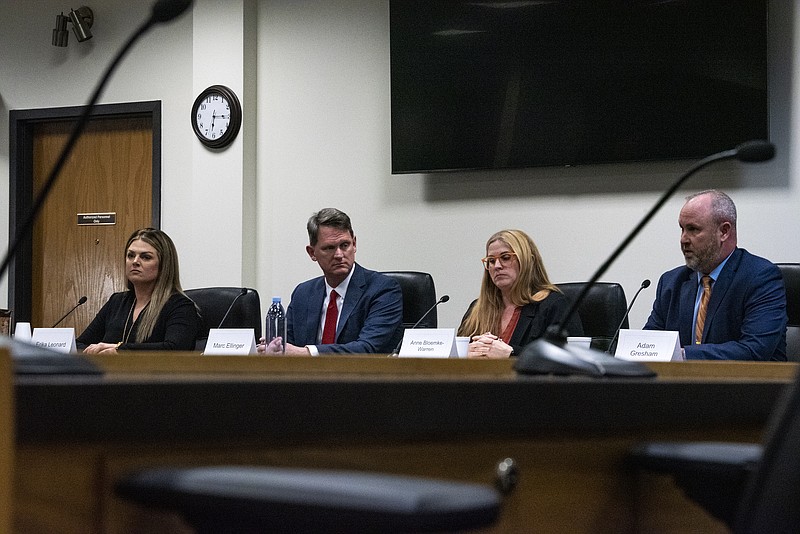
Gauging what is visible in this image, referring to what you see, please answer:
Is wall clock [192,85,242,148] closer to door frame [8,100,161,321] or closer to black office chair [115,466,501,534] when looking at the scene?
door frame [8,100,161,321]

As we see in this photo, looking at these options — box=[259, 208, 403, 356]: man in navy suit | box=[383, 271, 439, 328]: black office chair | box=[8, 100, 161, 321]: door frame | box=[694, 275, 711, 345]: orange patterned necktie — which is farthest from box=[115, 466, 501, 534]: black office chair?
box=[8, 100, 161, 321]: door frame

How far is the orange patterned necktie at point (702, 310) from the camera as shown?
3.93 metres

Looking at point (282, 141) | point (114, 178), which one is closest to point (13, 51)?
point (114, 178)

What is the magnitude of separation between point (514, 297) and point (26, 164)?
358 cm

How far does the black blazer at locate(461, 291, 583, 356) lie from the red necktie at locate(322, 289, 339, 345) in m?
0.79

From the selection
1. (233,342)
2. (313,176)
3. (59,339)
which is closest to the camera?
(233,342)

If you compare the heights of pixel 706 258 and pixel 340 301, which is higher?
pixel 706 258

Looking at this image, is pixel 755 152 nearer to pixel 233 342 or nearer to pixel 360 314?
pixel 233 342

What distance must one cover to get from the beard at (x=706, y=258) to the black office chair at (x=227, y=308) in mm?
1815

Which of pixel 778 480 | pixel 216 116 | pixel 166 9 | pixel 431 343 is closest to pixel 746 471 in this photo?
pixel 778 480

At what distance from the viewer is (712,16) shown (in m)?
4.93

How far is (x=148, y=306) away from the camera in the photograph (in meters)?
4.61

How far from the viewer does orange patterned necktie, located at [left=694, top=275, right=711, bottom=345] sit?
3932mm

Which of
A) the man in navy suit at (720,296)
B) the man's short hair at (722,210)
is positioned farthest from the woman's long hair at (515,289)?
the man's short hair at (722,210)
